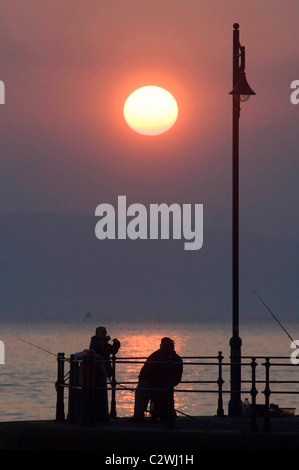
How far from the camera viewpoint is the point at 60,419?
22.7 meters

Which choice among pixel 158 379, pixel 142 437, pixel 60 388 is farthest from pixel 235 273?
pixel 142 437

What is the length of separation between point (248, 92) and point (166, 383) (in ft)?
21.0

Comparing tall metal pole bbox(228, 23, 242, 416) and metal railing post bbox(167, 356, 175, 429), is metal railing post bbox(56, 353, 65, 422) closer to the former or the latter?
metal railing post bbox(167, 356, 175, 429)

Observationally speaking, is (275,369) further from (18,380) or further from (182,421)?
(182,421)

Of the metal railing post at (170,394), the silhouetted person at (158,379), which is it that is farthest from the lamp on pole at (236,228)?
the metal railing post at (170,394)

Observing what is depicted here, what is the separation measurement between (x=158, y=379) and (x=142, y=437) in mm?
1862

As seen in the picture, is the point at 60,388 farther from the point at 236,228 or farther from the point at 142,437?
the point at 236,228

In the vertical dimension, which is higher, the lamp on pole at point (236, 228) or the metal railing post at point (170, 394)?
the lamp on pole at point (236, 228)

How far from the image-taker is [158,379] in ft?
71.0

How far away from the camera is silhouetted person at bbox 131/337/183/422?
70.2ft

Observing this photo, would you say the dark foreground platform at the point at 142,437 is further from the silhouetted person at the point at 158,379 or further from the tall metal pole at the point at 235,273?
the tall metal pole at the point at 235,273

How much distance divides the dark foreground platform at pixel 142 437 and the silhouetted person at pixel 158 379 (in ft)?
1.39

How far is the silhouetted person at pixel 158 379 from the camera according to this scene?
843 inches
